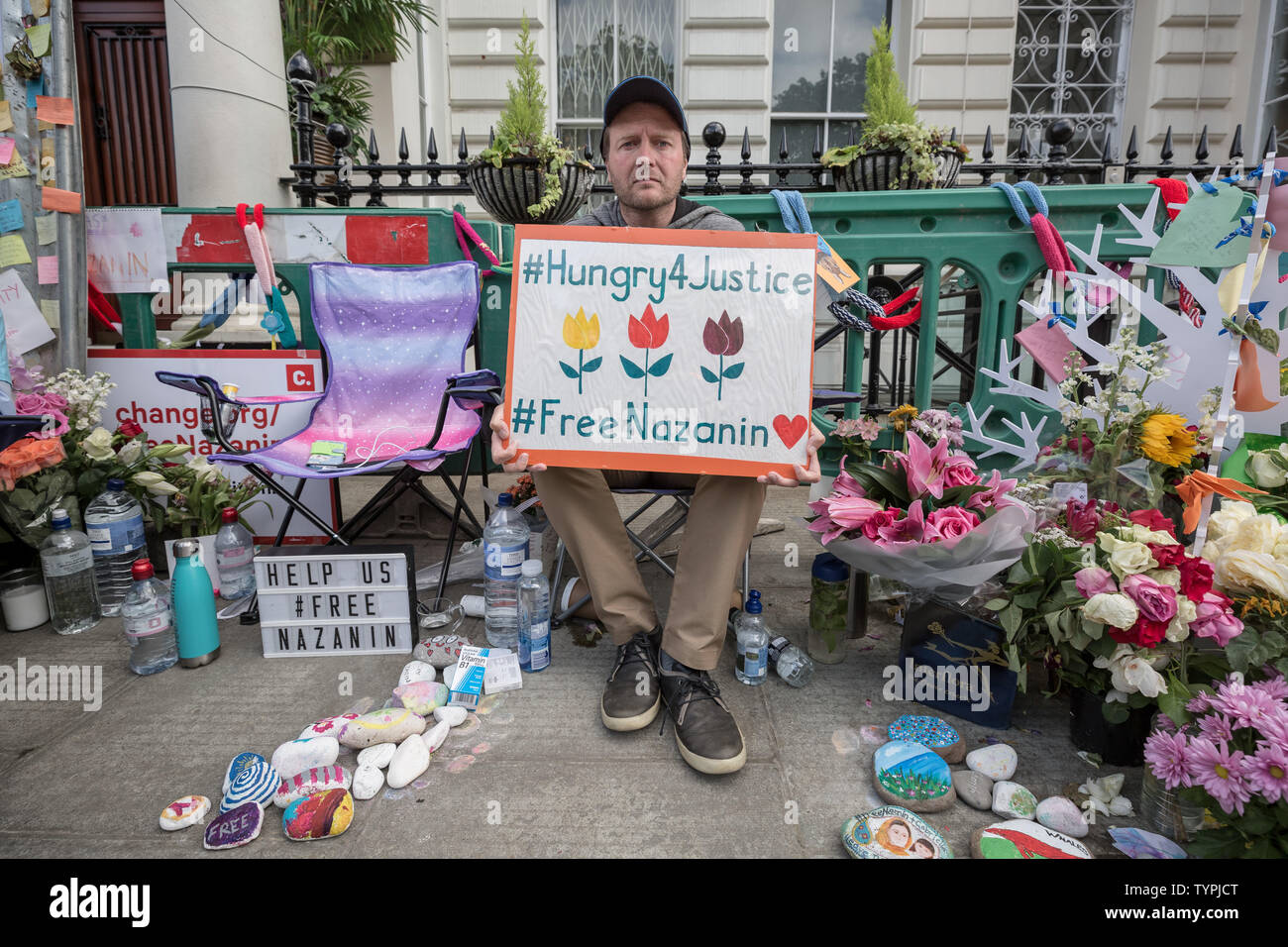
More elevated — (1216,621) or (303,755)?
(1216,621)

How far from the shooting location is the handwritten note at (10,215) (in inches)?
97.8

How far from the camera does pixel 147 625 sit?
2027mm

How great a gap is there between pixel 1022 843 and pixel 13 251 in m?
3.87

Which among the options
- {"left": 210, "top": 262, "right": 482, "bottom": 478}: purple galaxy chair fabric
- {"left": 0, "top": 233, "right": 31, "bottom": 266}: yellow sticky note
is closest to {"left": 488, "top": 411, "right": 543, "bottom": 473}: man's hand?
{"left": 210, "top": 262, "right": 482, "bottom": 478}: purple galaxy chair fabric

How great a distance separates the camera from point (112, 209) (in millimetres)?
2965

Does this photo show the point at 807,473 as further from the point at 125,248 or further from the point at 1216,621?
the point at 125,248

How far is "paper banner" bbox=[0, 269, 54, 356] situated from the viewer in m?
2.52

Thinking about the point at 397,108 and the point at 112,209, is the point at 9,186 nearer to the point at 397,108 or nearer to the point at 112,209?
the point at 112,209

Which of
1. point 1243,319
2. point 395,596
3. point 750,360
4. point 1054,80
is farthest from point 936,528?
point 1054,80

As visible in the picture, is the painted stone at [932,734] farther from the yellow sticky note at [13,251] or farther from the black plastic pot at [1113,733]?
the yellow sticky note at [13,251]

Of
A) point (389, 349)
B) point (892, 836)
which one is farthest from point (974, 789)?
point (389, 349)

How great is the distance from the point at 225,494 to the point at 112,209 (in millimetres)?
1543

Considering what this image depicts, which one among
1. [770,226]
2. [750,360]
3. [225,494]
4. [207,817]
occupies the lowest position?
[207,817]
